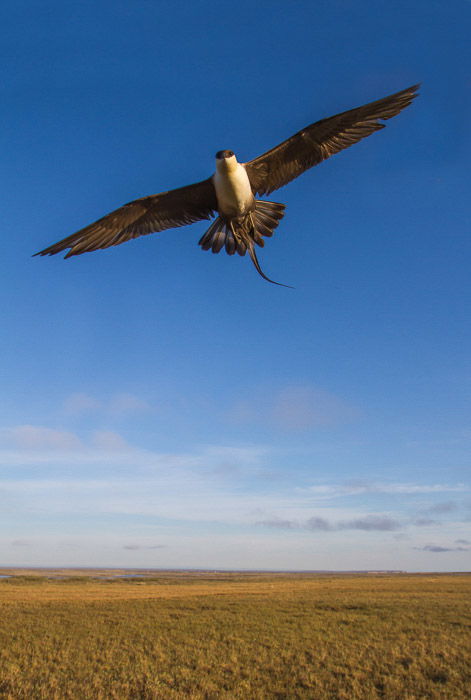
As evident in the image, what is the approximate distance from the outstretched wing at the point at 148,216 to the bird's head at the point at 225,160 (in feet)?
3.07

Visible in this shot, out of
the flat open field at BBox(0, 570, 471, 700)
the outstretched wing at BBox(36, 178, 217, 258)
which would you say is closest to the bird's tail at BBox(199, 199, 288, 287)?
the outstretched wing at BBox(36, 178, 217, 258)

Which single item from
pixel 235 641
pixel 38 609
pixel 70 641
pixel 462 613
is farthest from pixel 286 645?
pixel 38 609

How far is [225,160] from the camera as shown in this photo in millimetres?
4863

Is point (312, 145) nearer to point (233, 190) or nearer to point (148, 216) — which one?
point (233, 190)

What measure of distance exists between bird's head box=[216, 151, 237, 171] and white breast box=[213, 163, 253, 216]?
19mm

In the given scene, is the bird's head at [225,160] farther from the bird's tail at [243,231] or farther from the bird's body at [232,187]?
the bird's tail at [243,231]

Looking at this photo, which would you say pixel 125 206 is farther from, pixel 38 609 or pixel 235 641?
pixel 38 609

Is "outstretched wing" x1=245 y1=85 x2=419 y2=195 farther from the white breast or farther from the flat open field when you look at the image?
the flat open field

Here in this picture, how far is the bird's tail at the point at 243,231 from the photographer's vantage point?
5375 millimetres

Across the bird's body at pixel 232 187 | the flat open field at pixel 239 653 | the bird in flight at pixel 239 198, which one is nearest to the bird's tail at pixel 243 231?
the bird in flight at pixel 239 198

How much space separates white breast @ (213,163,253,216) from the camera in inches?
194

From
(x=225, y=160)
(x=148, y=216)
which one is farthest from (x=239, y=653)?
(x=225, y=160)

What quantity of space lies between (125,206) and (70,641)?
1468 cm

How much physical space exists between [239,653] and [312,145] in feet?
44.1
